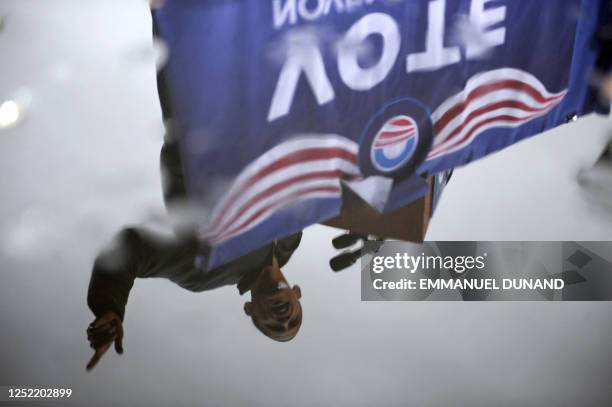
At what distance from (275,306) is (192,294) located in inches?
12.9

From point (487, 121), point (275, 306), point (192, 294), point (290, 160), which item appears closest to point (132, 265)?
point (192, 294)

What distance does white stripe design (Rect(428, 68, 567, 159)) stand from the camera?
97.5 inches

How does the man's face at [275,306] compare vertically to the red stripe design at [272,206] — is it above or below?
below

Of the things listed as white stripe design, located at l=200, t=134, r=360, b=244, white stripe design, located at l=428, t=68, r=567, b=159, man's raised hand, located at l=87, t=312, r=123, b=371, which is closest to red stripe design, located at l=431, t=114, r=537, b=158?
white stripe design, located at l=428, t=68, r=567, b=159

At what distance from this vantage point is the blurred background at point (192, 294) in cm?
230

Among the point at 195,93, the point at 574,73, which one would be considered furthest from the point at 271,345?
the point at 574,73

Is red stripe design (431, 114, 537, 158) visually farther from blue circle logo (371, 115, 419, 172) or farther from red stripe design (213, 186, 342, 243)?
red stripe design (213, 186, 342, 243)

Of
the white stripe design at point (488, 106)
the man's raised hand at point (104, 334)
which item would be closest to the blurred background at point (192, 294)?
the man's raised hand at point (104, 334)

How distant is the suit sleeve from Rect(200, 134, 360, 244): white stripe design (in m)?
0.14

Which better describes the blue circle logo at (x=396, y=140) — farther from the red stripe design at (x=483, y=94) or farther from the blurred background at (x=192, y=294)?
the blurred background at (x=192, y=294)

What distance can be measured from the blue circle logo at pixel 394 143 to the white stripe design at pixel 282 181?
10cm

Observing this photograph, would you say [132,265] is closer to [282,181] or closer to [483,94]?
[282,181]

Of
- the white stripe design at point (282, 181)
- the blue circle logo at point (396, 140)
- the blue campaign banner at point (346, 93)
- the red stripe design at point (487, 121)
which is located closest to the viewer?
the blue campaign banner at point (346, 93)

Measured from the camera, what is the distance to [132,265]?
7.79ft
